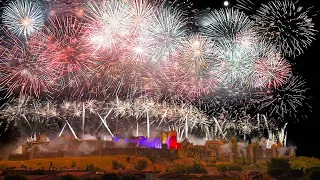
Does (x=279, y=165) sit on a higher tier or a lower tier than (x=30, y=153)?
lower

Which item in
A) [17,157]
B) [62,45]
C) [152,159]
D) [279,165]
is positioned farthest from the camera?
[152,159]

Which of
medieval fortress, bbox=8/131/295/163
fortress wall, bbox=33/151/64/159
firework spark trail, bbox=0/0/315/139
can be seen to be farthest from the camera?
medieval fortress, bbox=8/131/295/163

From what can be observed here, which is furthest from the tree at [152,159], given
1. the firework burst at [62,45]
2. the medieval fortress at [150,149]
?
the firework burst at [62,45]

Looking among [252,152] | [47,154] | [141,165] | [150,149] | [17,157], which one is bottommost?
[141,165]

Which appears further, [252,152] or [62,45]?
[252,152]

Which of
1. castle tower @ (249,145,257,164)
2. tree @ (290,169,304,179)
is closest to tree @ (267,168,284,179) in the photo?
tree @ (290,169,304,179)

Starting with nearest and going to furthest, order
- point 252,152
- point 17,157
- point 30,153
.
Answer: point 17,157 → point 30,153 → point 252,152

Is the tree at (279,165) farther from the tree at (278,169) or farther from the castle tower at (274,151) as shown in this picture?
the castle tower at (274,151)

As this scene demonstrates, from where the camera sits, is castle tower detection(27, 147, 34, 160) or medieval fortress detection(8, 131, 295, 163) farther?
medieval fortress detection(8, 131, 295, 163)

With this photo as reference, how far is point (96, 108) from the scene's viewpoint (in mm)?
74250

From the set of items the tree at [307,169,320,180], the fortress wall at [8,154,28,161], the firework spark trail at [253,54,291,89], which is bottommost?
the tree at [307,169,320,180]

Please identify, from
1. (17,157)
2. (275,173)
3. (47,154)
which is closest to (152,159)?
(47,154)

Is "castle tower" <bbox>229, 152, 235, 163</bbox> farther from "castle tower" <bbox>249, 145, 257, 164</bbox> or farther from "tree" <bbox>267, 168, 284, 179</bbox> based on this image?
"tree" <bbox>267, 168, 284, 179</bbox>

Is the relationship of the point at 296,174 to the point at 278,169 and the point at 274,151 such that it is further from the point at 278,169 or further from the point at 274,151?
the point at 274,151
